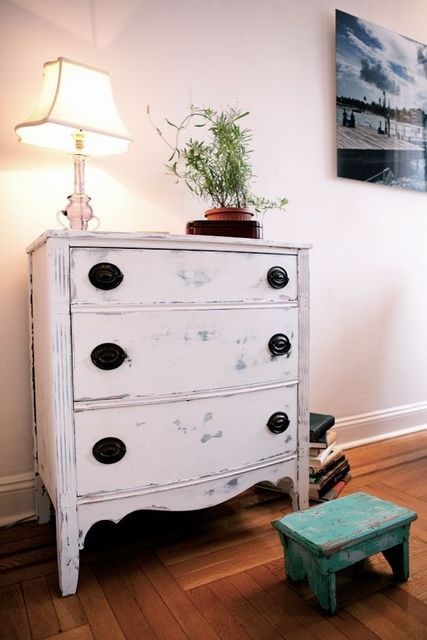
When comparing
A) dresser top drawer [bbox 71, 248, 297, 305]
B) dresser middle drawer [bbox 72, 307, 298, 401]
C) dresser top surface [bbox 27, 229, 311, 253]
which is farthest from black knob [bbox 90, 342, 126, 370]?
dresser top surface [bbox 27, 229, 311, 253]

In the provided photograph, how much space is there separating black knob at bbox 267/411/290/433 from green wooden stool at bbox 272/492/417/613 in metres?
0.25

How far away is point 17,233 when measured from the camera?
4.84 ft

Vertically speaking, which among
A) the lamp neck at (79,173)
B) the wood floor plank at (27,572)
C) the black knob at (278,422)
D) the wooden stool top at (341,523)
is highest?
the lamp neck at (79,173)

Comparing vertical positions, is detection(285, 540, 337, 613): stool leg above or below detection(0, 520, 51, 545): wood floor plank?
above

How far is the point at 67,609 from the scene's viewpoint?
3.48 feet

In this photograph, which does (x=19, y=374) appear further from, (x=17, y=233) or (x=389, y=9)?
(x=389, y=9)

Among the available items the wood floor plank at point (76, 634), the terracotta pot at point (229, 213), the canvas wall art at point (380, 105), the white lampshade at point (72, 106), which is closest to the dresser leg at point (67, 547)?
the wood floor plank at point (76, 634)

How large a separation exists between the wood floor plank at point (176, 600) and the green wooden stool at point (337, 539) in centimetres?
26

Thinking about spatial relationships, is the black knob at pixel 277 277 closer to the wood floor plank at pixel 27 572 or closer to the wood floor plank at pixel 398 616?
the wood floor plank at pixel 398 616

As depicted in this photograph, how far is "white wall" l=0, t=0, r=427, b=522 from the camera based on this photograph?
1.48 m

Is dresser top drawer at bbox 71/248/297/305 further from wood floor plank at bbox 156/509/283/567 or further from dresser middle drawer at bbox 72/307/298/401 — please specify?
wood floor plank at bbox 156/509/283/567

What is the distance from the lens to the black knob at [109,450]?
1118 millimetres

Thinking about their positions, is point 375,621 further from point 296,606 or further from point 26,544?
point 26,544

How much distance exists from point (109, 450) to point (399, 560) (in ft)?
2.53
